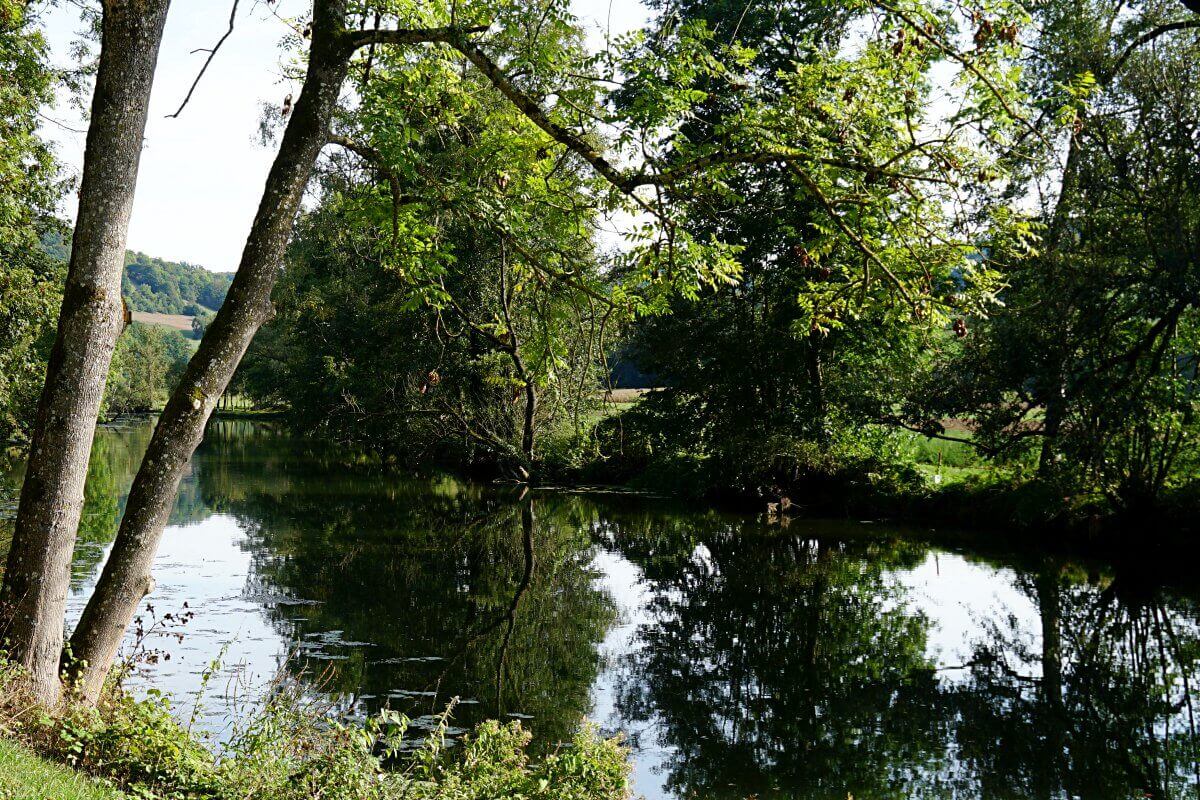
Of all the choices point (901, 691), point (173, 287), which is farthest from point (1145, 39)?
point (173, 287)

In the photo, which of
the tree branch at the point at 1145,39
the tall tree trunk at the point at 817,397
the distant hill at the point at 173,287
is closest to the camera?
the tree branch at the point at 1145,39

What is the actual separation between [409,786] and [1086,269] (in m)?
13.7

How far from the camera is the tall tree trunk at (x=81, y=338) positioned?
5496 mm

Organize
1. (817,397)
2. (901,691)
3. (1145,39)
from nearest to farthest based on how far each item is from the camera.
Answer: (901,691)
(1145,39)
(817,397)

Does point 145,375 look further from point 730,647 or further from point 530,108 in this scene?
point 530,108

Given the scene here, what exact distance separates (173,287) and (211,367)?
187 m

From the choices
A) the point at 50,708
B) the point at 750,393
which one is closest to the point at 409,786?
the point at 50,708

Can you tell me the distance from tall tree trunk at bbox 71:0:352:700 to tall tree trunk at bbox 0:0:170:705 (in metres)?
0.26

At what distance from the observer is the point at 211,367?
5801 mm

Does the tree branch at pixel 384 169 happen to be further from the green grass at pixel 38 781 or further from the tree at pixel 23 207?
the tree at pixel 23 207

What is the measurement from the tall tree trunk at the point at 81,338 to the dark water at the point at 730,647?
45.8 inches

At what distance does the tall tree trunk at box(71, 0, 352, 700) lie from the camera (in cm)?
573

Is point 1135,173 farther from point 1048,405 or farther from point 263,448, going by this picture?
point 263,448

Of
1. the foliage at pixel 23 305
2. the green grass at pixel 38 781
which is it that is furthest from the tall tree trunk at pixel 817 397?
the green grass at pixel 38 781
